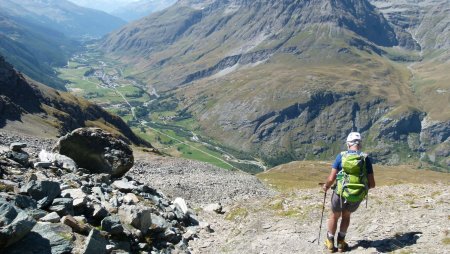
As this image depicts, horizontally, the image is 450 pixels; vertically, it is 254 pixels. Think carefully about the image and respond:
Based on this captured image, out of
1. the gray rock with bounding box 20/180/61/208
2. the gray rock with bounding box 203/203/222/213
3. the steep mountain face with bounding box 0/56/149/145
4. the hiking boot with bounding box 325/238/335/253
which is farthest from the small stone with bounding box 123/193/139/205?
the steep mountain face with bounding box 0/56/149/145

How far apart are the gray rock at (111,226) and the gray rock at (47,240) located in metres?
2.04

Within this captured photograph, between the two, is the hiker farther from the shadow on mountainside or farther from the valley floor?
the valley floor

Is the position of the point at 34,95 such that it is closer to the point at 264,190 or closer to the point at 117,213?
the point at 264,190

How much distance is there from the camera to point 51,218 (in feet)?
51.6

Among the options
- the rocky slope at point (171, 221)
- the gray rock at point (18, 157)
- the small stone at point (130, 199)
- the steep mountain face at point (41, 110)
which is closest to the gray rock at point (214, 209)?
the rocky slope at point (171, 221)

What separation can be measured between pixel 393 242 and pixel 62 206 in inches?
549

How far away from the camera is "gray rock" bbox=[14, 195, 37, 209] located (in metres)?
15.5

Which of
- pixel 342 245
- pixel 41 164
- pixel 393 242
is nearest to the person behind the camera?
pixel 342 245

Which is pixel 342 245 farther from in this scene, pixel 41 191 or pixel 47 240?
pixel 41 191

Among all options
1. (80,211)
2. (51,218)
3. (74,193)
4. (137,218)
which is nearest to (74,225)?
(51,218)

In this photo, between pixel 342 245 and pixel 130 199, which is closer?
pixel 342 245

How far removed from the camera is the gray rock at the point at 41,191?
17.0 m

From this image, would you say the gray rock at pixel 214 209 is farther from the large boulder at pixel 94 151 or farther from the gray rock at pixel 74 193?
the gray rock at pixel 74 193

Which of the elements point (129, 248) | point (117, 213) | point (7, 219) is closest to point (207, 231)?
point (117, 213)
